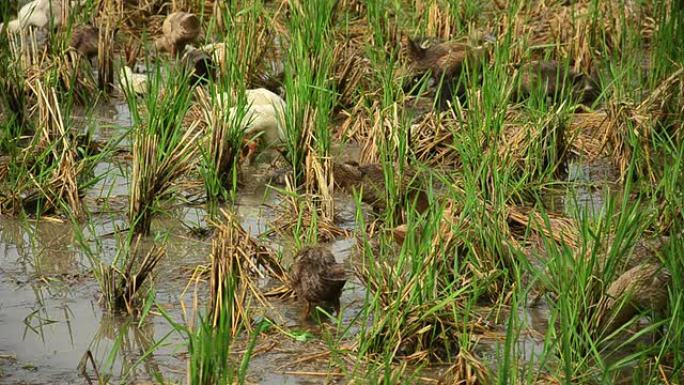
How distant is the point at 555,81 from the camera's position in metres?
6.61

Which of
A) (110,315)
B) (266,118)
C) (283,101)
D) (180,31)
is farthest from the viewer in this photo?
(180,31)

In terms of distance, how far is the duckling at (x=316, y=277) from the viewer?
4312mm

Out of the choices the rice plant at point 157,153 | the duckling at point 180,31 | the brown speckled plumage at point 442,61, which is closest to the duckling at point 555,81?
the brown speckled plumage at point 442,61

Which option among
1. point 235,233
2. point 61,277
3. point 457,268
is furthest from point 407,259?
point 61,277

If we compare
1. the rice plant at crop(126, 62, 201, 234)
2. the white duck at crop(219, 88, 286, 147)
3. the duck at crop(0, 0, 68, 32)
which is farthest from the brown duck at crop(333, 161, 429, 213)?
the duck at crop(0, 0, 68, 32)

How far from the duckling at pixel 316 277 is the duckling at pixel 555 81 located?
7.10 feet

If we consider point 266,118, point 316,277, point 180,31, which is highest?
point 180,31

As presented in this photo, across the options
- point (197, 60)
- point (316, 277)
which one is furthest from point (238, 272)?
point (197, 60)

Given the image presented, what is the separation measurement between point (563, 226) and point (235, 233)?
4.12ft

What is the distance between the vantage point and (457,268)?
170 inches

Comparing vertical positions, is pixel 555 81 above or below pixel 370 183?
above

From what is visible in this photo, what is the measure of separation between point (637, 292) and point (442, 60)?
112 inches

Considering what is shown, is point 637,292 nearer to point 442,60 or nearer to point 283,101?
point 283,101

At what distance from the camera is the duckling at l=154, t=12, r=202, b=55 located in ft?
24.5
